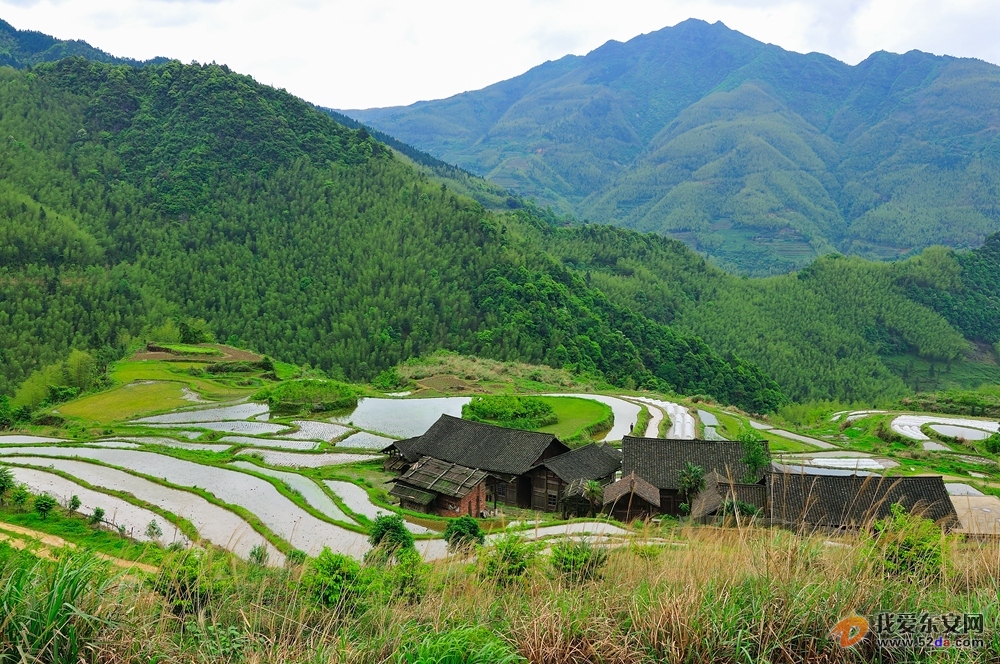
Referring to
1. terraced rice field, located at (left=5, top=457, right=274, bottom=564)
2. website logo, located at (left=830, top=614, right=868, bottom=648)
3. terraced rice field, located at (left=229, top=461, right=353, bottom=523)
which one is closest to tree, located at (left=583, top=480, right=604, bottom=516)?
terraced rice field, located at (left=229, top=461, right=353, bottom=523)

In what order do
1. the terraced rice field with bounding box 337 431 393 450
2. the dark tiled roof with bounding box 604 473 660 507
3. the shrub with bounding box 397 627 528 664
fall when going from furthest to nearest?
the terraced rice field with bounding box 337 431 393 450, the dark tiled roof with bounding box 604 473 660 507, the shrub with bounding box 397 627 528 664

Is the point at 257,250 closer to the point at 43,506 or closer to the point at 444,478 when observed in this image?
the point at 444,478

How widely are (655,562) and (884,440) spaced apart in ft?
158

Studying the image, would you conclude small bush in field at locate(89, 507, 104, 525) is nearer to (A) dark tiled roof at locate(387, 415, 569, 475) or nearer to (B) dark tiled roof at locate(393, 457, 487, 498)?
(B) dark tiled roof at locate(393, 457, 487, 498)

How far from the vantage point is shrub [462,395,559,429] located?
41.0 meters

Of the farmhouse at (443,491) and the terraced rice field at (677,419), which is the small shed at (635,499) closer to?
the farmhouse at (443,491)

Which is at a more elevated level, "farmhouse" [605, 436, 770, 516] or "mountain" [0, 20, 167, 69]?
"mountain" [0, 20, 167, 69]

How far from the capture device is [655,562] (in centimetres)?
666

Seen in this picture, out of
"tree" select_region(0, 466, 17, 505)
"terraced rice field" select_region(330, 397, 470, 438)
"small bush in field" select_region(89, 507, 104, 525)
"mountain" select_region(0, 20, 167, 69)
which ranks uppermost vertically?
"mountain" select_region(0, 20, 167, 69)

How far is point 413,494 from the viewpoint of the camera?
2477cm

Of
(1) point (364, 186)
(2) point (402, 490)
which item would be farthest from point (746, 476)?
(1) point (364, 186)

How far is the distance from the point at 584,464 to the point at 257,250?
7049cm

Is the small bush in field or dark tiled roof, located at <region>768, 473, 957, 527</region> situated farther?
dark tiled roof, located at <region>768, 473, 957, 527</region>

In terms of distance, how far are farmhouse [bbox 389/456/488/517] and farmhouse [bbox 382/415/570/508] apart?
1651 mm
